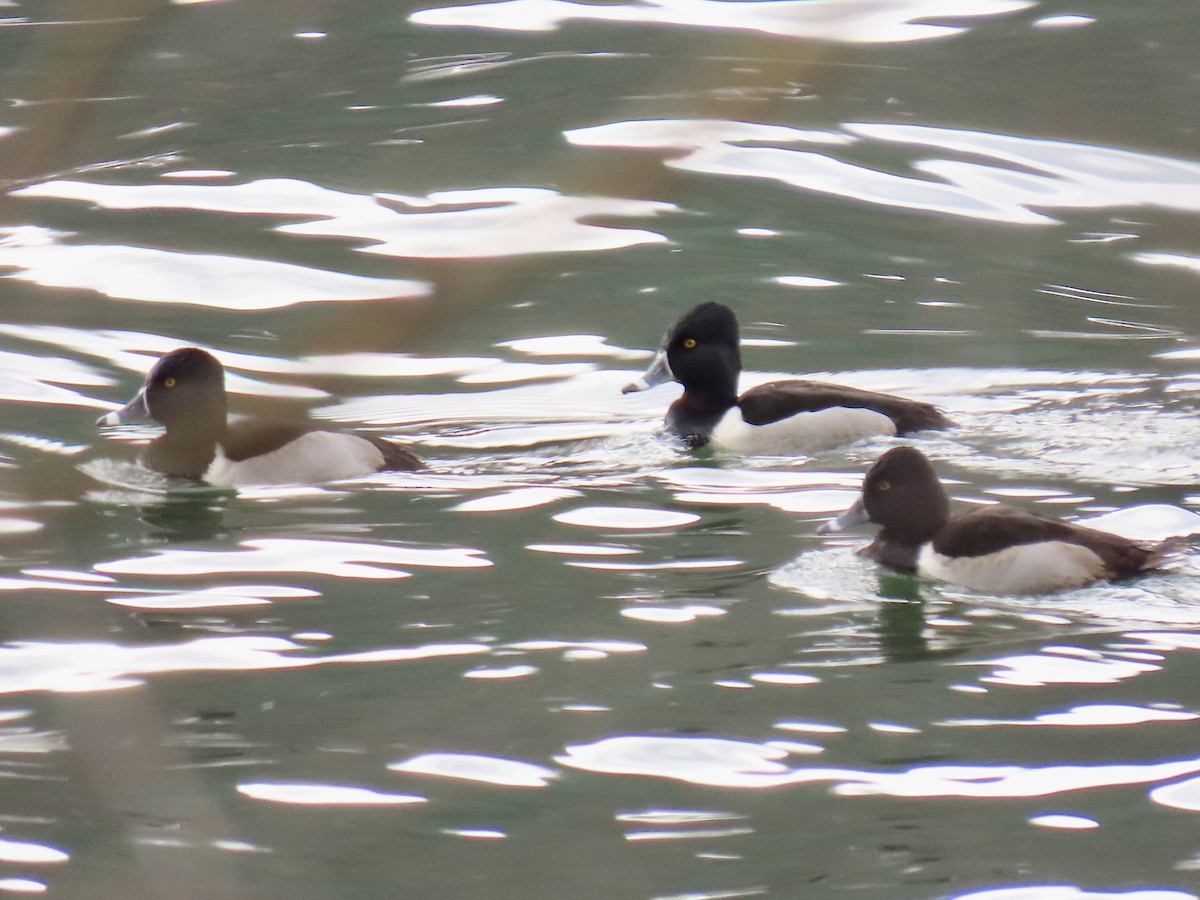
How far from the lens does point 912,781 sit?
19.6ft

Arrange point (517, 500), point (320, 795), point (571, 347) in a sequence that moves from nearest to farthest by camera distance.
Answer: point (320, 795), point (517, 500), point (571, 347)

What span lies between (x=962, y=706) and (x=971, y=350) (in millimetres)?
8404

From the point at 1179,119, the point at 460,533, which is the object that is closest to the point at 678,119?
the point at 460,533

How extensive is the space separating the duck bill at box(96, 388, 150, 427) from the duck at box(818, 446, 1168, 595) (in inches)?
174

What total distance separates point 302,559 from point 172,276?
796cm

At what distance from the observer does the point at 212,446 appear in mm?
11461

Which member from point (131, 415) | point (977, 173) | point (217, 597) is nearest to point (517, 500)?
point (217, 597)

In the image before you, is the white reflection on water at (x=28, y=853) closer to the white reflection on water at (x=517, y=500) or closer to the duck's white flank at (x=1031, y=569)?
the duck's white flank at (x=1031, y=569)

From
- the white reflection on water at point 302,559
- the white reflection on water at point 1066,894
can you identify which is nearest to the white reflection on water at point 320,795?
the white reflection on water at point 1066,894

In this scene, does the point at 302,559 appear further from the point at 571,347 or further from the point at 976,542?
the point at 571,347

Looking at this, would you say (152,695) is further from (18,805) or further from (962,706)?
(962,706)

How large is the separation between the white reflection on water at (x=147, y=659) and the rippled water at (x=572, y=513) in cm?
2

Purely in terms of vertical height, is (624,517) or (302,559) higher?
(302,559)

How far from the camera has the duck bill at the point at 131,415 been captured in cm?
1152
